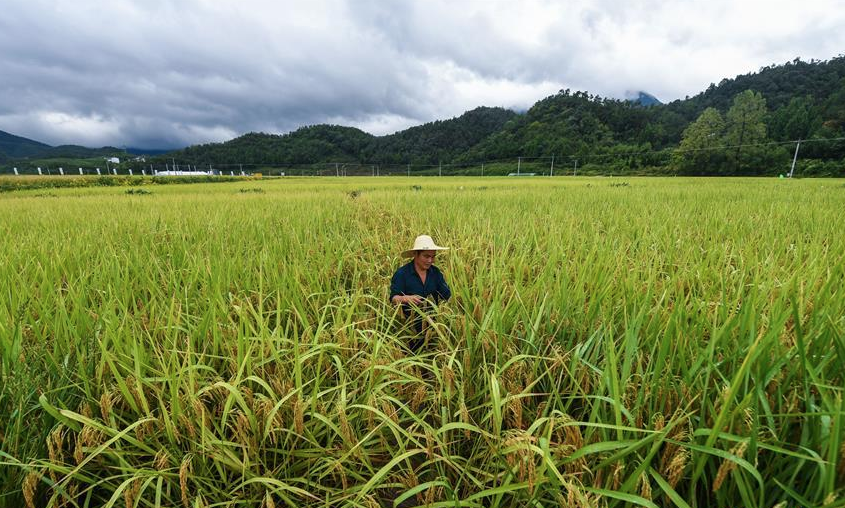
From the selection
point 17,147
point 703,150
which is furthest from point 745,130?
point 17,147

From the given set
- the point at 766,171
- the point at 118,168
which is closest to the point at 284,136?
the point at 118,168

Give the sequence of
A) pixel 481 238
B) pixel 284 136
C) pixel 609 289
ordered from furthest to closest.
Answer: pixel 284 136 < pixel 481 238 < pixel 609 289

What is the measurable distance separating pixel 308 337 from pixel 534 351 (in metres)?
0.82

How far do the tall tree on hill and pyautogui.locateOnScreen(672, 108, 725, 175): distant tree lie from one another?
98 centimetres

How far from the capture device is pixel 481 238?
2840mm

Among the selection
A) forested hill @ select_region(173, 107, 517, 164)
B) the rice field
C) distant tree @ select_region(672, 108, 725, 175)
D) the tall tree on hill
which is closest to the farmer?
the rice field

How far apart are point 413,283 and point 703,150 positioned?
41.0 metres

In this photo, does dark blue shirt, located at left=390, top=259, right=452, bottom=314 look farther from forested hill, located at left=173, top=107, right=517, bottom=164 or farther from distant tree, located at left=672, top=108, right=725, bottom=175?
forested hill, located at left=173, top=107, right=517, bottom=164

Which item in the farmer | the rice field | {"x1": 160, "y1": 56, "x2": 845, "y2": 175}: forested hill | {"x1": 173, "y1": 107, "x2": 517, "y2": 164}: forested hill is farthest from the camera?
{"x1": 173, "y1": 107, "x2": 517, "y2": 164}: forested hill

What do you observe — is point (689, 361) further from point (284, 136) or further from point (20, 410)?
point (284, 136)

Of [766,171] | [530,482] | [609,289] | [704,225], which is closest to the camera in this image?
[530,482]

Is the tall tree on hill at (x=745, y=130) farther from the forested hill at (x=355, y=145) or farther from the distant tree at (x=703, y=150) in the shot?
the forested hill at (x=355, y=145)

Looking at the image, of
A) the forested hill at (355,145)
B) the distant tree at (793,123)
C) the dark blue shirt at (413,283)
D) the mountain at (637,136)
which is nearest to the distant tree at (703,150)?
the mountain at (637,136)

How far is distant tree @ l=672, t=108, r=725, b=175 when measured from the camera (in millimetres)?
32381
